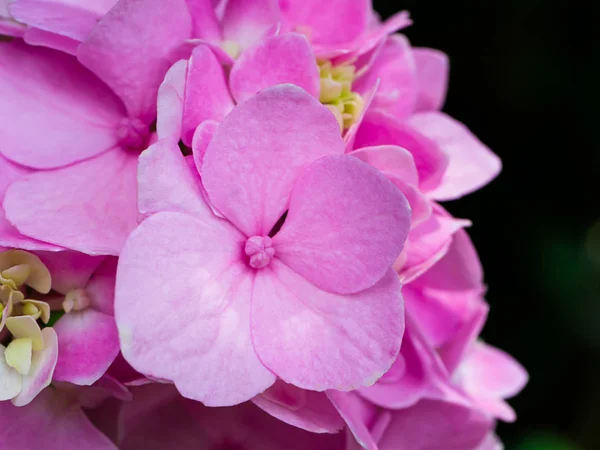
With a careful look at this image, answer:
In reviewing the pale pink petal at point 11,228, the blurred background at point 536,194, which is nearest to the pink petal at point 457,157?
the pale pink petal at point 11,228

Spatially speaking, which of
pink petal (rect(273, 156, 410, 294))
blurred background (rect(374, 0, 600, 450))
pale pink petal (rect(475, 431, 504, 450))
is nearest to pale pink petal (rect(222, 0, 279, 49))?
pink petal (rect(273, 156, 410, 294))

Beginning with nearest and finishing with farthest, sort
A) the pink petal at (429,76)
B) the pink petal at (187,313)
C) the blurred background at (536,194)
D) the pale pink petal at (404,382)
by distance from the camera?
the pink petal at (187,313) → the pale pink petal at (404,382) → the pink petal at (429,76) → the blurred background at (536,194)

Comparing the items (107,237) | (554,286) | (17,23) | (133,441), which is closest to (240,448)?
(133,441)

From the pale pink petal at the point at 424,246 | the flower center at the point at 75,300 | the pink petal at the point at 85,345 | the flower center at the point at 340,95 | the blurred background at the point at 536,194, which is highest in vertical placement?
the flower center at the point at 340,95

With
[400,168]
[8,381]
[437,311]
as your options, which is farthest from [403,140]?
[8,381]

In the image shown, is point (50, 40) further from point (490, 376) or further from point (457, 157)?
point (490, 376)

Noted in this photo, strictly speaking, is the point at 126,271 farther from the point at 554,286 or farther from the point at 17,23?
the point at 554,286

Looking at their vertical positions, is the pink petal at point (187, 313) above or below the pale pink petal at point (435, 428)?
above

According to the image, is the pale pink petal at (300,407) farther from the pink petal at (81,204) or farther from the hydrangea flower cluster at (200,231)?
the pink petal at (81,204)
